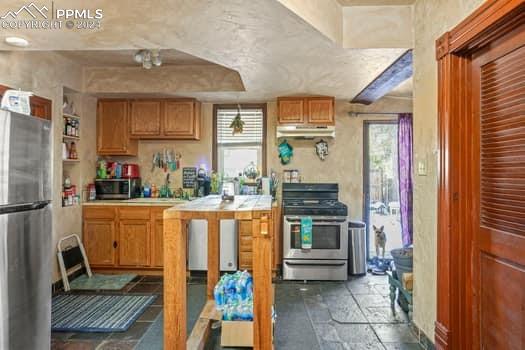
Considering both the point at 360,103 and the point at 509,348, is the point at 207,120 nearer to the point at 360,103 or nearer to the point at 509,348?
the point at 360,103

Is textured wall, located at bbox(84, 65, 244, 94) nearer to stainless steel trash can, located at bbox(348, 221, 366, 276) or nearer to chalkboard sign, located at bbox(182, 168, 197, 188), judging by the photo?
chalkboard sign, located at bbox(182, 168, 197, 188)

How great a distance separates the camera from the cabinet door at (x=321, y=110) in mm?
4234

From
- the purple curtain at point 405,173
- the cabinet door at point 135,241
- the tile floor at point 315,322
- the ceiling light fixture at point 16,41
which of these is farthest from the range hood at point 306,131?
the ceiling light fixture at point 16,41

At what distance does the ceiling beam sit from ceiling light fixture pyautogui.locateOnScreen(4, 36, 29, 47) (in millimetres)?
3068

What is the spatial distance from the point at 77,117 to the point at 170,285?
3158 millimetres

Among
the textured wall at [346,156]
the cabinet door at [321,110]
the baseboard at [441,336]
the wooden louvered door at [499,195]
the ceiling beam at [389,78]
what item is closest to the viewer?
the wooden louvered door at [499,195]

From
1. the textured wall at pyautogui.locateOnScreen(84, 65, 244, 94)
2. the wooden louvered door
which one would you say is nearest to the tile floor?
the wooden louvered door

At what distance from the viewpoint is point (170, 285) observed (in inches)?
71.2

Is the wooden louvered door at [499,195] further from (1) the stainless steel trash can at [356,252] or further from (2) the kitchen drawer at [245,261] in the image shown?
(2) the kitchen drawer at [245,261]

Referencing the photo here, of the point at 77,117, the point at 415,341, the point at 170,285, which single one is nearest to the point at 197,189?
the point at 77,117

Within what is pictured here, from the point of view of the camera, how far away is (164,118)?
14.5 ft

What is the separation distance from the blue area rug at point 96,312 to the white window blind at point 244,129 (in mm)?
2333

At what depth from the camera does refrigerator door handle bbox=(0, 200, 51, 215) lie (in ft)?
5.44

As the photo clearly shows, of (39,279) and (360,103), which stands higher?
(360,103)
